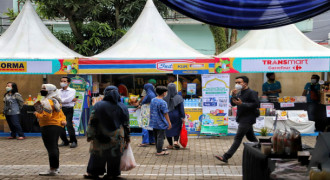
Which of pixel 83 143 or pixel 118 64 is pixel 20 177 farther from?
pixel 118 64

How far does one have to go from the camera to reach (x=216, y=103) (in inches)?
521

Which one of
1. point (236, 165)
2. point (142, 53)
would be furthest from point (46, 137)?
point (142, 53)

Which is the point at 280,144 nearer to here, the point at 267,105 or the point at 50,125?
the point at 50,125

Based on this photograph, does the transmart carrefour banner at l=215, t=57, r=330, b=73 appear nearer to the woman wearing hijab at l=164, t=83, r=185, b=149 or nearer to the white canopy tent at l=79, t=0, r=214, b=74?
the white canopy tent at l=79, t=0, r=214, b=74

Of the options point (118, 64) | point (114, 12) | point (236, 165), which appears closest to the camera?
point (236, 165)

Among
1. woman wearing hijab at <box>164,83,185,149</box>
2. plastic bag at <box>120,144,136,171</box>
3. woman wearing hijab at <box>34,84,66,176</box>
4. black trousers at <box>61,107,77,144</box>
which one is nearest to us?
plastic bag at <box>120,144,136,171</box>

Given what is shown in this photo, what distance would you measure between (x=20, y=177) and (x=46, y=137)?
84 cm

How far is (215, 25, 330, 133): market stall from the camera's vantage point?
12.9 m

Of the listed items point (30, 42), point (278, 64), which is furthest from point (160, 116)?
point (30, 42)

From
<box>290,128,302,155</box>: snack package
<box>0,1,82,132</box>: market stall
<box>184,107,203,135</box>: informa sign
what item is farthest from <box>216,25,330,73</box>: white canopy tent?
<box>290,128,302,155</box>: snack package

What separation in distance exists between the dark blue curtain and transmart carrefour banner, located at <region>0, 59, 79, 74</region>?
9230 millimetres

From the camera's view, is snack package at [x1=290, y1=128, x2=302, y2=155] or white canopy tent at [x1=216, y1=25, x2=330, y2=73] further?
white canopy tent at [x1=216, y1=25, x2=330, y2=73]

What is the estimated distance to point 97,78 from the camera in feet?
54.1

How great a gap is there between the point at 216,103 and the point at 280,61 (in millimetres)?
2207
